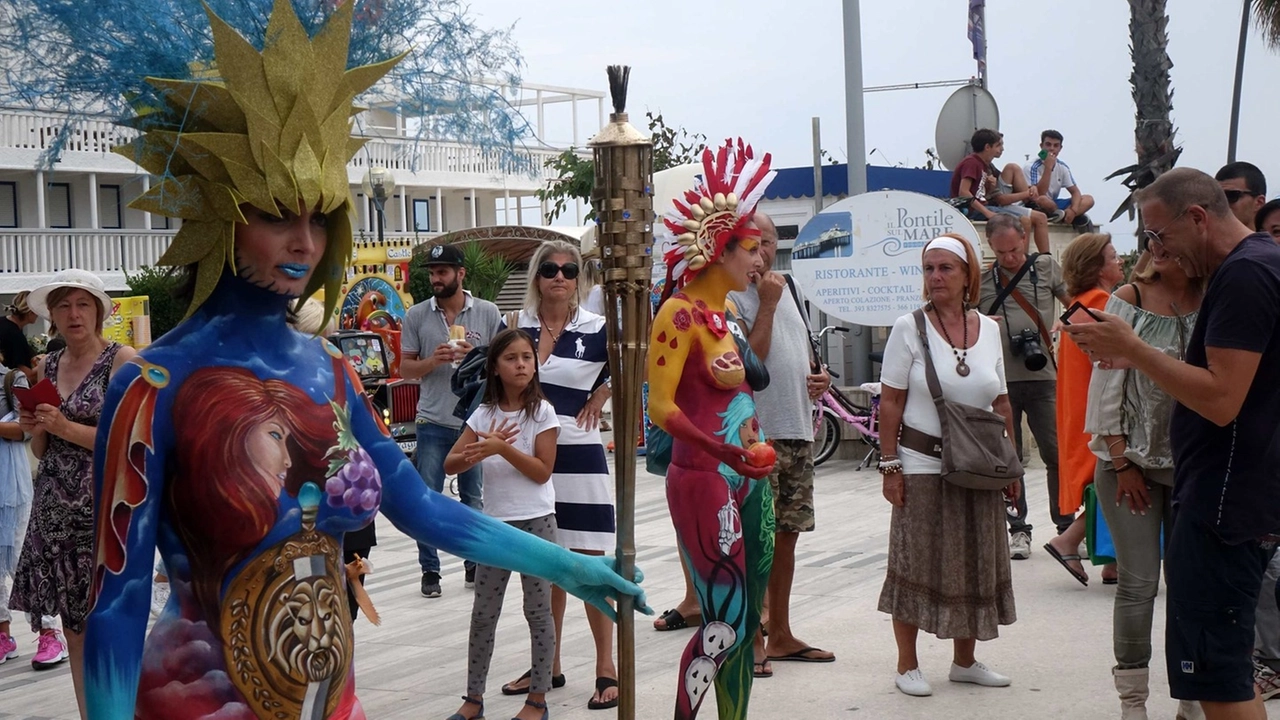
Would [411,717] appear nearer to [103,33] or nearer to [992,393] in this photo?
[992,393]

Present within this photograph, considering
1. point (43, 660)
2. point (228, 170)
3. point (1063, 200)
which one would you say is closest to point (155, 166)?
point (228, 170)

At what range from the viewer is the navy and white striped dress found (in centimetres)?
607

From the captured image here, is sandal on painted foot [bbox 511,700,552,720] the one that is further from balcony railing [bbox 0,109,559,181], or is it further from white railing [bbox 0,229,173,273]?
white railing [bbox 0,229,173,273]

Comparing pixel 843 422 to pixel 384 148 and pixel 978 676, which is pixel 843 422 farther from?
pixel 384 148

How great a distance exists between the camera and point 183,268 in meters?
2.80

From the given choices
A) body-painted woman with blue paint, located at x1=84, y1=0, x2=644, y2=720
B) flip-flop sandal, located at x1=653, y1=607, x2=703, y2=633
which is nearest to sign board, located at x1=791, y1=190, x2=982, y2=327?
flip-flop sandal, located at x1=653, y1=607, x2=703, y2=633

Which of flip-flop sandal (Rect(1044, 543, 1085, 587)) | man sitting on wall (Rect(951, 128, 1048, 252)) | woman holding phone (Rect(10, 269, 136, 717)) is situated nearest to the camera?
Result: woman holding phone (Rect(10, 269, 136, 717))

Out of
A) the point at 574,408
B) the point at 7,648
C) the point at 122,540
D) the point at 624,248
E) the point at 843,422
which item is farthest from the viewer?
the point at 843,422

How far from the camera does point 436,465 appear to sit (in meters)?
8.23

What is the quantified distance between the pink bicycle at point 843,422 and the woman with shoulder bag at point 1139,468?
7223mm

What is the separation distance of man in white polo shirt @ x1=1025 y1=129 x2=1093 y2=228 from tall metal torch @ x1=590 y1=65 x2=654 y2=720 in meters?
12.2

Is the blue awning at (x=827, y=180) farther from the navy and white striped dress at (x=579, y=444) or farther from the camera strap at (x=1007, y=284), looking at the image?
the navy and white striped dress at (x=579, y=444)

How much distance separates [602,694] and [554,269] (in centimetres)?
197

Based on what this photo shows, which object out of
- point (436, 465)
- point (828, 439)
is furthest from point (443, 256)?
point (828, 439)
